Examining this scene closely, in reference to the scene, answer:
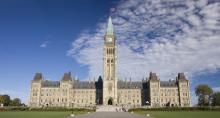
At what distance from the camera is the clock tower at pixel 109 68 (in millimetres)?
130625

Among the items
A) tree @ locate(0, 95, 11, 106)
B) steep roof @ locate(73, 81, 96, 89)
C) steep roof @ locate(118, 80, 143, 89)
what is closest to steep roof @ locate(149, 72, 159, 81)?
steep roof @ locate(118, 80, 143, 89)

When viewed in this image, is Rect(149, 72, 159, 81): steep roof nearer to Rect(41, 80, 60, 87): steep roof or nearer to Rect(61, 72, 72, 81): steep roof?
Rect(61, 72, 72, 81): steep roof

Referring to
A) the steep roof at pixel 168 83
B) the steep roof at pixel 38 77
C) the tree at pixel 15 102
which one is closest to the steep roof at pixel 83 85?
the steep roof at pixel 38 77

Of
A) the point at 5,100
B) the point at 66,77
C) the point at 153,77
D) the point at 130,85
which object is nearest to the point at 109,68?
the point at 130,85

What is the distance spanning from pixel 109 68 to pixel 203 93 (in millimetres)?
43250

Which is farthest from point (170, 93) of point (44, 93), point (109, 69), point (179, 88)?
point (44, 93)

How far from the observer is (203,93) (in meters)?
126

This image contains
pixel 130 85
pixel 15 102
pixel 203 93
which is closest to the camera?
pixel 203 93

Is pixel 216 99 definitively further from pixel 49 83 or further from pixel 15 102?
pixel 15 102

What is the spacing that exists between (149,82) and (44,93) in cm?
5216

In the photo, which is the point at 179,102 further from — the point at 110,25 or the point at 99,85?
the point at 110,25

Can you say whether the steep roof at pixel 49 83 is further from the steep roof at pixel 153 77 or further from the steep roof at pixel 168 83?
the steep roof at pixel 168 83

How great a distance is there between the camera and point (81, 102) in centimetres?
14275

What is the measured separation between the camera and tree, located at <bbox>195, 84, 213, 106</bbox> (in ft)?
410
